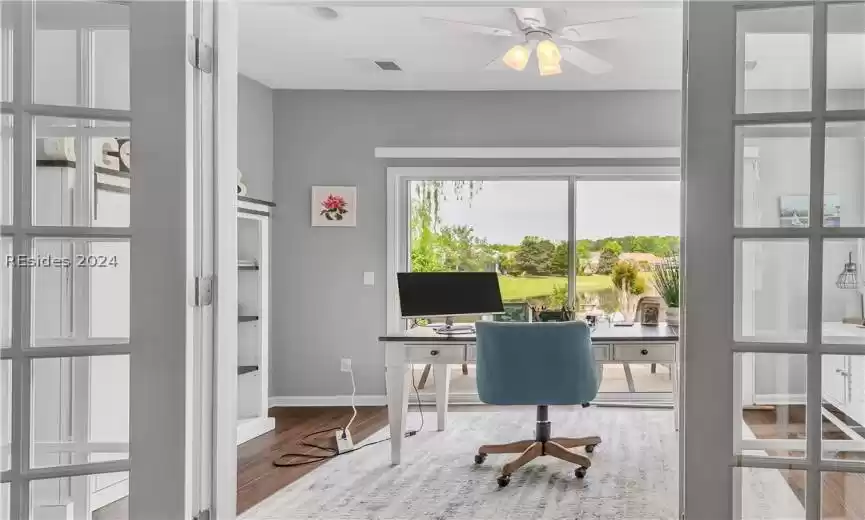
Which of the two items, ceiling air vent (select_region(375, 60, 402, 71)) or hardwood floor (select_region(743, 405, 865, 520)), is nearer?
hardwood floor (select_region(743, 405, 865, 520))

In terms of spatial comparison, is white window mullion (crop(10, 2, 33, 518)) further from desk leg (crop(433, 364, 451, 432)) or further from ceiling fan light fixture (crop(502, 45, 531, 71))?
desk leg (crop(433, 364, 451, 432))

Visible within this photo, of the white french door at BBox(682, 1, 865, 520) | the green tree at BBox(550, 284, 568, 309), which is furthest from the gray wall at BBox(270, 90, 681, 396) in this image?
the white french door at BBox(682, 1, 865, 520)

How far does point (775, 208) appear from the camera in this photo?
1.57m

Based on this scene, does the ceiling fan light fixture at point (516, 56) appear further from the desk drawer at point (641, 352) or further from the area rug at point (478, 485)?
the area rug at point (478, 485)

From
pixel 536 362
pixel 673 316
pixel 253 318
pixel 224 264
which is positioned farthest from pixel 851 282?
pixel 253 318

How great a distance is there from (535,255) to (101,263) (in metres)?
3.65

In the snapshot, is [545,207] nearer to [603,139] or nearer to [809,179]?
[603,139]

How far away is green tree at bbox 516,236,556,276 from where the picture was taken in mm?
4840

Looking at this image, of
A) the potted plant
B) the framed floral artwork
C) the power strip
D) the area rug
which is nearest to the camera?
the area rug

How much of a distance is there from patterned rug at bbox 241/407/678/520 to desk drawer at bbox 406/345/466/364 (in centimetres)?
59

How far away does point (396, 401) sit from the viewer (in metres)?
3.29

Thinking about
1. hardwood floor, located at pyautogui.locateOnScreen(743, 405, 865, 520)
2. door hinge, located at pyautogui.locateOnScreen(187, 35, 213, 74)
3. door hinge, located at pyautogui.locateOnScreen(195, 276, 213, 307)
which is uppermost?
door hinge, located at pyautogui.locateOnScreen(187, 35, 213, 74)

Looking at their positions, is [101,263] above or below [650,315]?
above

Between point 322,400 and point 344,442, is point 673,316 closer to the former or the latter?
point 344,442
